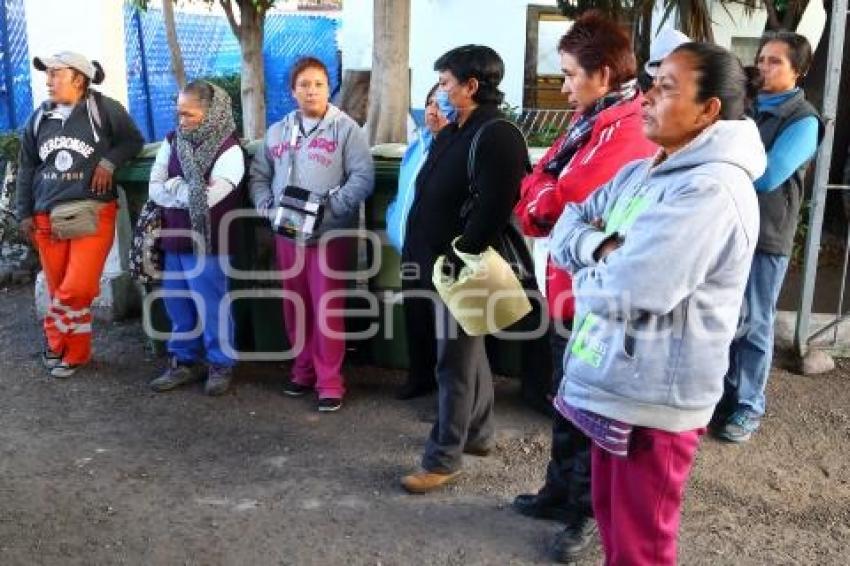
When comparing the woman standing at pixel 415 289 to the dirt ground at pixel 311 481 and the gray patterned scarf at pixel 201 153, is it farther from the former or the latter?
the gray patterned scarf at pixel 201 153

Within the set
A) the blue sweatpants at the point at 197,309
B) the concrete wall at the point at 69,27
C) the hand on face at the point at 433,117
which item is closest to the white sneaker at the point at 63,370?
the blue sweatpants at the point at 197,309

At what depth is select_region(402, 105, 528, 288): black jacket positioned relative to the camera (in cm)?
327

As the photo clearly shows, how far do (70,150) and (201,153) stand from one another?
856 millimetres

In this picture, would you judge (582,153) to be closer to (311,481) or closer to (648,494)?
(648,494)

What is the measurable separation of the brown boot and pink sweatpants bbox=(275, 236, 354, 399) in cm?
99

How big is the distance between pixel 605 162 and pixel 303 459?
2013 millimetres

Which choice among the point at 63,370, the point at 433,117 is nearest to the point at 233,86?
the point at 63,370

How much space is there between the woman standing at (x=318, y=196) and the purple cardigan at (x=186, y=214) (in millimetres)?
133

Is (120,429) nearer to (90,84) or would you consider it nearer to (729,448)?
(90,84)

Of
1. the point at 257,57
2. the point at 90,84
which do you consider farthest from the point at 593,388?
the point at 257,57

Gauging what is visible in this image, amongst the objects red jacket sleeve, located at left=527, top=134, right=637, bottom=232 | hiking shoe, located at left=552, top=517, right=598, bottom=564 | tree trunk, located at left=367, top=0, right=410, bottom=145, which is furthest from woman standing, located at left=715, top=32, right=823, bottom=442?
tree trunk, located at left=367, top=0, right=410, bottom=145

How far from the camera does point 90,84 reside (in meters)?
4.88

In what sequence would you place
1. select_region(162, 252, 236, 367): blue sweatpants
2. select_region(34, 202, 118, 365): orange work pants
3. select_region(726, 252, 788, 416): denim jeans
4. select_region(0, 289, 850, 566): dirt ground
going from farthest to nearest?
select_region(34, 202, 118, 365): orange work pants
select_region(162, 252, 236, 367): blue sweatpants
select_region(726, 252, 788, 416): denim jeans
select_region(0, 289, 850, 566): dirt ground

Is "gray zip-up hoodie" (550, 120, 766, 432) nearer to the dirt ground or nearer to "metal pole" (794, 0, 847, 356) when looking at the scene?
the dirt ground
